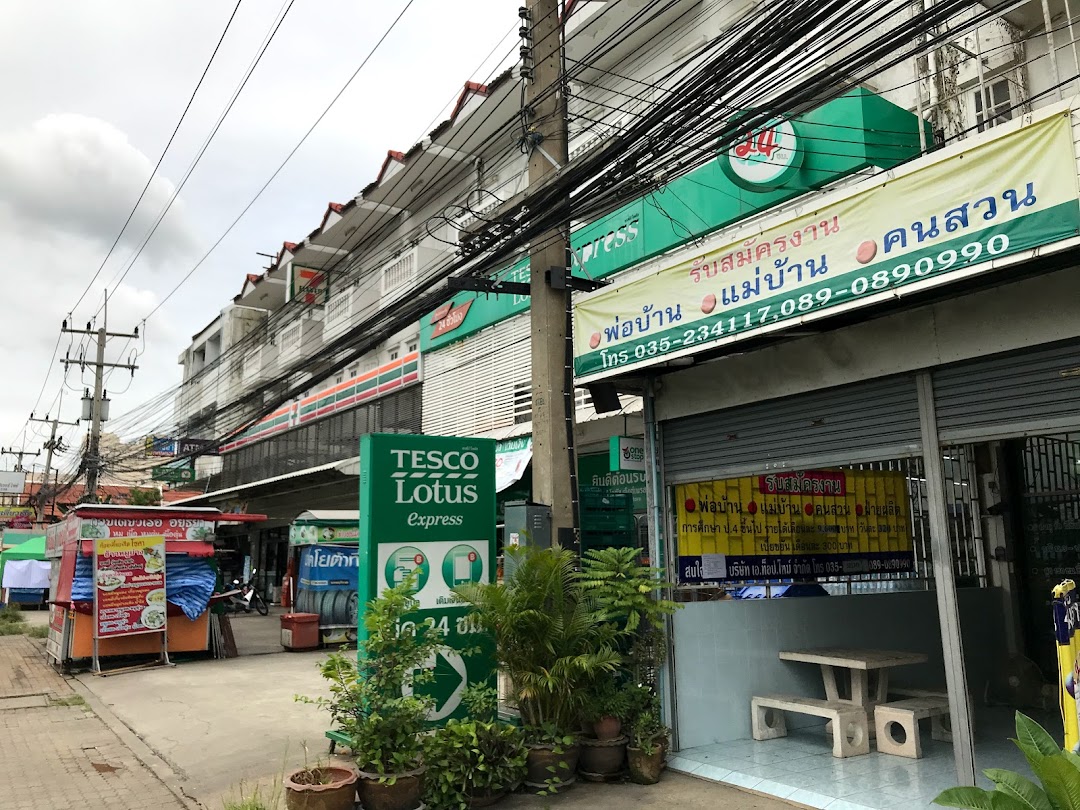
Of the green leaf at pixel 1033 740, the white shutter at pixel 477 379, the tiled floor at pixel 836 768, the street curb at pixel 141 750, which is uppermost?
the white shutter at pixel 477 379

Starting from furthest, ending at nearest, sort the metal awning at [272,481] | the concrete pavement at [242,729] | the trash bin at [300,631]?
the metal awning at [272,481]
the trash bin at [300,631]
the concrete pavement at [242,729]

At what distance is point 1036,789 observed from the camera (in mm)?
3678

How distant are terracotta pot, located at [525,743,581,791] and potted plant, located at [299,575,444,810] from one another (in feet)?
2.87

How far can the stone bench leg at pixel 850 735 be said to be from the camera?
23.2 feet

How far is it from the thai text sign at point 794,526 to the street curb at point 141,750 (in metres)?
4.58

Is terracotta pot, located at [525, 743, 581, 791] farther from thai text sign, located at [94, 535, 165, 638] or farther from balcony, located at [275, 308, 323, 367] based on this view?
balcony, located at [275, 308, 323, 367]

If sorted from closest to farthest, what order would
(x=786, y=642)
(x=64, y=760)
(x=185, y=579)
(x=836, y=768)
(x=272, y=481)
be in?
(x=836, y=768) → (x=64, y=760) → (x=786, y=642) → (x=185, y=579) → (x=272, y=481)

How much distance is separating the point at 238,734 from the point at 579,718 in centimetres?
399

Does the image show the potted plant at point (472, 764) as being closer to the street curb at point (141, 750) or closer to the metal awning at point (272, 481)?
the street curb at point (141, 750)

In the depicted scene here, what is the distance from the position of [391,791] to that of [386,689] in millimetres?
678

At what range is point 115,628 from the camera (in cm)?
1295

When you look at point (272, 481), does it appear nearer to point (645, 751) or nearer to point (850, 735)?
point (645, 751)

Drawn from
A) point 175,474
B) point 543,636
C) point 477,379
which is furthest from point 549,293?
point 175,474

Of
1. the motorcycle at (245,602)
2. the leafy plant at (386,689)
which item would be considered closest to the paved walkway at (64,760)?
the leafy plant at (386,689)
